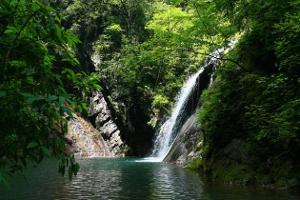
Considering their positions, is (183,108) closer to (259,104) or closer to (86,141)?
(86,141)

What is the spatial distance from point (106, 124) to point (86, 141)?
9.47 ft

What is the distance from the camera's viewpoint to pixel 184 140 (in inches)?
1002

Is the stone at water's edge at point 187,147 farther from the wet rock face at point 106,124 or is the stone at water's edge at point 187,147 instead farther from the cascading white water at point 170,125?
the wet rock face at point 106,124

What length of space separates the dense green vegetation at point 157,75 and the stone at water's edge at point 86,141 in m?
2.74

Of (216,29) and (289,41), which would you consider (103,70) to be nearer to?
(216,29)

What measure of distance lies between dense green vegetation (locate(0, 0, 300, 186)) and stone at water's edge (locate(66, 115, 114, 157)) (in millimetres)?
2738

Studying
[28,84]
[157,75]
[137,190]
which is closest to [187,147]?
[137,190]

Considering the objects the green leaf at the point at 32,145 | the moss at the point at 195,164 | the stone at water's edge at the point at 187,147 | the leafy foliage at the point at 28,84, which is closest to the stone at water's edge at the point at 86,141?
the stone at water's edge at the point at 187,147

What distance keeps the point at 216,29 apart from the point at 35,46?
43.4 feet

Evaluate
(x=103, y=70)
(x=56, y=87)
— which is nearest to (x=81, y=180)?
(x=56, y=87)

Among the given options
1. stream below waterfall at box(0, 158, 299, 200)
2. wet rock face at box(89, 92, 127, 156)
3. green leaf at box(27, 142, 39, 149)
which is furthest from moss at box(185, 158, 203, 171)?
wet rock face at box(89, 92, 127, 156)

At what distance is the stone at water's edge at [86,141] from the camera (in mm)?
40969

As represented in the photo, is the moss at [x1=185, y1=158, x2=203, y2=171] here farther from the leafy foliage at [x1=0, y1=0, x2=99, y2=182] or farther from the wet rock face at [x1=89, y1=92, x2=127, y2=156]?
the wet rock face at [x1=89, y1=92, x2=127, y2=156]

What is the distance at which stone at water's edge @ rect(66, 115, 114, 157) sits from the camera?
41.0m
